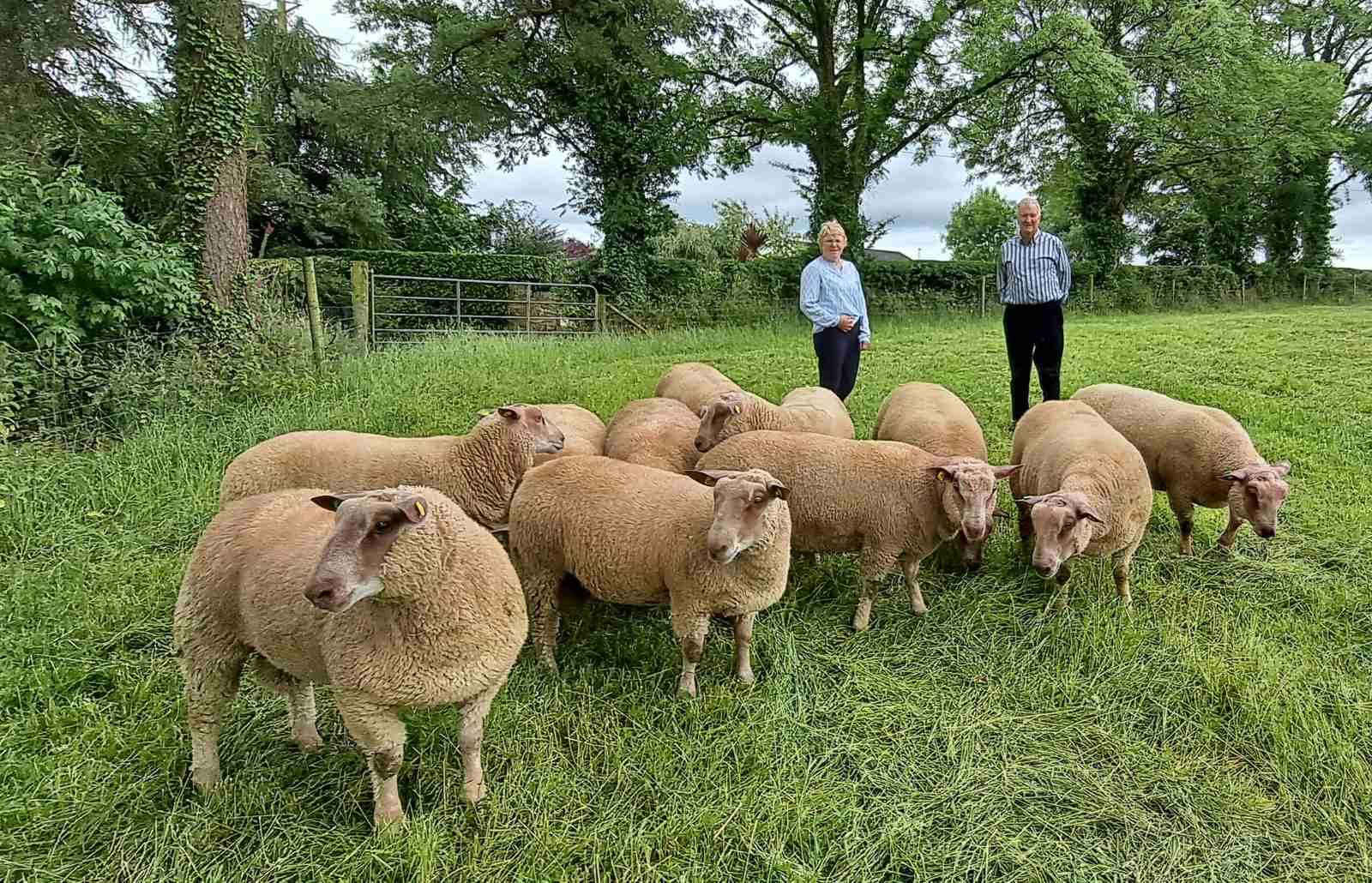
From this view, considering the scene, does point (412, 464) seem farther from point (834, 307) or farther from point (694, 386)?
point (834, 307)

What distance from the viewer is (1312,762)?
2.85m

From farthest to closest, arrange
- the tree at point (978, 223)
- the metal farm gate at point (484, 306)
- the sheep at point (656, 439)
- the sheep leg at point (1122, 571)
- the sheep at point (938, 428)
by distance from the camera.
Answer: the tree at point (978, 223) < the metal farm gate at point (484, 306) < the sheep at point (656, 439) < the sheep at point (938, 428) < the sheep leg at point (1122, 571)

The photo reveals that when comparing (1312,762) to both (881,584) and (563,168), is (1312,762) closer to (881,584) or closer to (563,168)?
(881,584)

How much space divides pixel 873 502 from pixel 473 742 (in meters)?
2.58

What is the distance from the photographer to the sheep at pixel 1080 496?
363 centimetres

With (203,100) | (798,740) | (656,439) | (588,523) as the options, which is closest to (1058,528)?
(798,740)

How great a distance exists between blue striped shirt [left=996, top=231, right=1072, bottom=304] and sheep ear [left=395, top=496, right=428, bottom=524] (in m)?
5.77

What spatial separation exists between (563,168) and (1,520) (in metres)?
17.6

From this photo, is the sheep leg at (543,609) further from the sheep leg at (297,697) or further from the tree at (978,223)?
the tree at (978,223)

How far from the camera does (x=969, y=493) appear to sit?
3725 millimetres

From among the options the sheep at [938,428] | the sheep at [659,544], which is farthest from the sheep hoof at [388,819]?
the sheep at [938,428]

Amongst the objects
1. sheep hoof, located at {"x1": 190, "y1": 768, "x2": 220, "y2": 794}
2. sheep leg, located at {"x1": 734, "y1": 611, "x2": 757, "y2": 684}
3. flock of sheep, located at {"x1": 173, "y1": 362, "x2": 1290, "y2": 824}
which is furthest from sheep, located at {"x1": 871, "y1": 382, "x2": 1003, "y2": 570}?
sheep hoof, located at {"x1": 190, "y1": 768, "x2": 220, "y2": 794}

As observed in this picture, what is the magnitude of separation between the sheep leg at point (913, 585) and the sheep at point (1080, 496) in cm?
67

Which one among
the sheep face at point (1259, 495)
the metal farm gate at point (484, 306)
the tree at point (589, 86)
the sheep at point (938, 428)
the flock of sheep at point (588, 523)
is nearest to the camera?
the flock of sheep at point (588, 523)
